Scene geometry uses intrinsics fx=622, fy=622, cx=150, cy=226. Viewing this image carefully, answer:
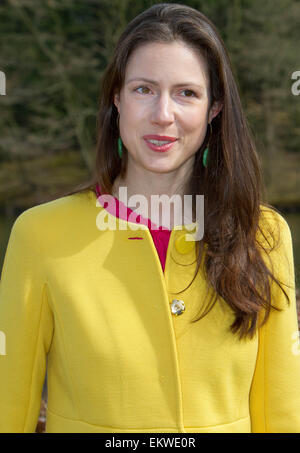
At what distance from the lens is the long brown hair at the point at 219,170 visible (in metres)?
1.79

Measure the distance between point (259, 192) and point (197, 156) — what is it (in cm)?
24

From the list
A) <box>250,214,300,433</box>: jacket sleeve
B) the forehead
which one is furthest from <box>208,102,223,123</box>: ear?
<box>250,214,300,433</box>: jacket sleeve

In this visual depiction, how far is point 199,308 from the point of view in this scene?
180 cm

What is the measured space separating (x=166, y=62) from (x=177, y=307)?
688 mm

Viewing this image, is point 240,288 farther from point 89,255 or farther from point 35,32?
point 35,32

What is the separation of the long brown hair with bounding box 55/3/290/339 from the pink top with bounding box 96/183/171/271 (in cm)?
8

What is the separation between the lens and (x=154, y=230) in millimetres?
1876

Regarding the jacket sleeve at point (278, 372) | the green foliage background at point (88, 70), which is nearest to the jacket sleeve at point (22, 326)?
the jacket sleeve at point (278, 372)

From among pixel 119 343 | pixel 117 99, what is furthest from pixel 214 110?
pixel 119 343

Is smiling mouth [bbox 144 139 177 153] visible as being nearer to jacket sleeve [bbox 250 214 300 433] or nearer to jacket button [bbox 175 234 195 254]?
jacket button [bbox 175 234 195 254]

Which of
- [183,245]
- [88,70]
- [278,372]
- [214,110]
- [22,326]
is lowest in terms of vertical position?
[278,372]

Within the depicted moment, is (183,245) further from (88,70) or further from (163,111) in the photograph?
(88,70)

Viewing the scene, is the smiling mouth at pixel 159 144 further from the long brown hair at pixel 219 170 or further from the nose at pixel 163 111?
the long brown hair at pixel 219 170

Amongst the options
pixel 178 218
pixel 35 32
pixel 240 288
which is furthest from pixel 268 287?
pixel 35 32
